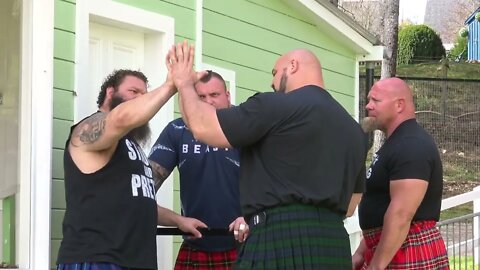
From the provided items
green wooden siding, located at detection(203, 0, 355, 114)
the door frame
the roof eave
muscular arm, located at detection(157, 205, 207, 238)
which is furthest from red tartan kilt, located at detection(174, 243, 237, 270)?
the roof eave

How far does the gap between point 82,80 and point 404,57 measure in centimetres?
2619

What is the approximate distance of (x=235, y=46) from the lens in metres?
7.26

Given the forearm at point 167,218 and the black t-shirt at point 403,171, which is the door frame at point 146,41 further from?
the black t-shirt at point 403,171

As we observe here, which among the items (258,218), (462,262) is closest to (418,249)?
(258,218)

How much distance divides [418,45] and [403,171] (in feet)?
89.2

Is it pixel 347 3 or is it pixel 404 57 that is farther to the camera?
pixel 347 3

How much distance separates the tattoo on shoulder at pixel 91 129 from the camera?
13.2 feet

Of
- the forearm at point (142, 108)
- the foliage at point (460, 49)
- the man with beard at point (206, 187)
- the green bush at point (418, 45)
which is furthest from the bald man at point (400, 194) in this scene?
the foliage at point (460, 49)

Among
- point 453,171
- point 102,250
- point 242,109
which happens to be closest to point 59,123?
point 102,250

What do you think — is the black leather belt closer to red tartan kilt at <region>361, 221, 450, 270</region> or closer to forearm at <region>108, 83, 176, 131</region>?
forearm at <region>108, 83, 176, 131</region>

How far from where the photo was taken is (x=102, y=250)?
Answer: 4.04 metres

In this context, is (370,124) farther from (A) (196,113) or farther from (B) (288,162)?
(A) (196,113)

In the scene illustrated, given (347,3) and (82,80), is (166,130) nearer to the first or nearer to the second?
(82,80)

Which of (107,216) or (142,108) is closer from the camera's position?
(142,108)
